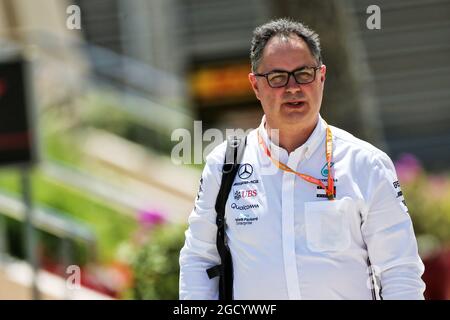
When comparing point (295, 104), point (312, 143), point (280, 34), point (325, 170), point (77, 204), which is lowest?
point (325, 170)

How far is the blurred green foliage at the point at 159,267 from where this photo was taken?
6.80 meters

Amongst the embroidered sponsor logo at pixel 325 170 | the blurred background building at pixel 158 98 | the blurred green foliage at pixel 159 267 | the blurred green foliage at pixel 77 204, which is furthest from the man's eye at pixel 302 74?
the blurred green foliage at pixel 77 204

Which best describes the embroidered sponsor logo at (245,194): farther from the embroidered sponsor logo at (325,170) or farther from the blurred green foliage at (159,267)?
the blurred green foliage at (159,267)

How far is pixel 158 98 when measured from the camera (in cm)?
1482

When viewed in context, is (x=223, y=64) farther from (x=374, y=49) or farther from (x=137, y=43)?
(x=374, y=49)

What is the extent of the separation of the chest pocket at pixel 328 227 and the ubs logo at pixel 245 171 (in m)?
0.27

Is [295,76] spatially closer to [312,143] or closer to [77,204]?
[312,143]

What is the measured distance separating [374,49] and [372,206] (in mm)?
13534

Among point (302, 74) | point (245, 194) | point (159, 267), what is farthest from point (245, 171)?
point (159, 267)

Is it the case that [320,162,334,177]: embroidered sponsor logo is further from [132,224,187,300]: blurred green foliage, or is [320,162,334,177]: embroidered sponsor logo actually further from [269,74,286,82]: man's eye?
[132,224,187,300]: blurred green foliage

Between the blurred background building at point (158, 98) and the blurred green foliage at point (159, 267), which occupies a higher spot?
the blurred background building at point (158, 98)

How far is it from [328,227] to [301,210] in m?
0.13

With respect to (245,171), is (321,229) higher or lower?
lower
